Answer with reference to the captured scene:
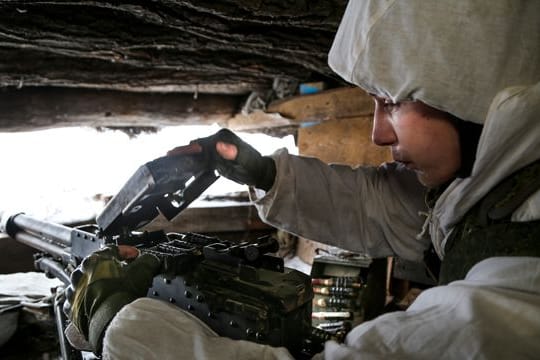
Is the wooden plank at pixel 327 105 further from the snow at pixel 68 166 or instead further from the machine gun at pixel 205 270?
the machine gun at pixel 205 270

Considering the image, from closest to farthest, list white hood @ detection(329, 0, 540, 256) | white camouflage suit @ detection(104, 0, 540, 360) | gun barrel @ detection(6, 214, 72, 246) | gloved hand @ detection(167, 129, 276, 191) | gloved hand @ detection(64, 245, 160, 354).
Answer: white camouflage suit @ detection(104, 0, 540, 360) < white hood @ detection(329, 0, 540, 256) < gloved hand @ detection(64, 245, 160, 354) < gloved hand @ detection(167, 129, 276, 191) < gun barrel @ detection(6, 214, 72, 246)

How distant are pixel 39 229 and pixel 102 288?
3.46ft

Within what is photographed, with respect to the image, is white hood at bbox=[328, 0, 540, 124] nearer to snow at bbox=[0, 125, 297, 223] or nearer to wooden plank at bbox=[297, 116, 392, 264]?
wooden plank at bbox=[297, 116, 392, 264]

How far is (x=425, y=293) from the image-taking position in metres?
0.77

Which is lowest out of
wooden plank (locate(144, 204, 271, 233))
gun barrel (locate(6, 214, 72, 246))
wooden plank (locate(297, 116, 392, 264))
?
wooden plank (locate(144, 204, 271, 233))

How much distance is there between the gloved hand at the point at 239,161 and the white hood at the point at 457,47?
2.15 ft

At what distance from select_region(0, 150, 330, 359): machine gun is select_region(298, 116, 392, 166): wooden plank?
206 cm

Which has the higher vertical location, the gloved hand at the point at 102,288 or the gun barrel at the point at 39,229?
the gloved hand at the point at 102,288

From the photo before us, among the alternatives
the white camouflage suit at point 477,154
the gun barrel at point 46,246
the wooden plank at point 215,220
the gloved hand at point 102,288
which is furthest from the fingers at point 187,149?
the wooden plank at point 215,220

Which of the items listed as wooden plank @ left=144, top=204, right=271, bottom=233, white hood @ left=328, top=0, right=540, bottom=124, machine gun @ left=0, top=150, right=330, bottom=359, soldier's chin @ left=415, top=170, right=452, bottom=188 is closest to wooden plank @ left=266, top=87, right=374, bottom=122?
wooden plank @ left=144, top=204, right=271, bottom=233

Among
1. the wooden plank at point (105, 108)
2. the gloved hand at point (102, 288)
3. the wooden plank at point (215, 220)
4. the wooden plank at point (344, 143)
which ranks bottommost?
the wooden plank at point (215, 220)

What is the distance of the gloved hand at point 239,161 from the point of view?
1362 millimetres

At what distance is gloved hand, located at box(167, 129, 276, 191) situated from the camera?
136 cm

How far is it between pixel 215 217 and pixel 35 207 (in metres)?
1.68
